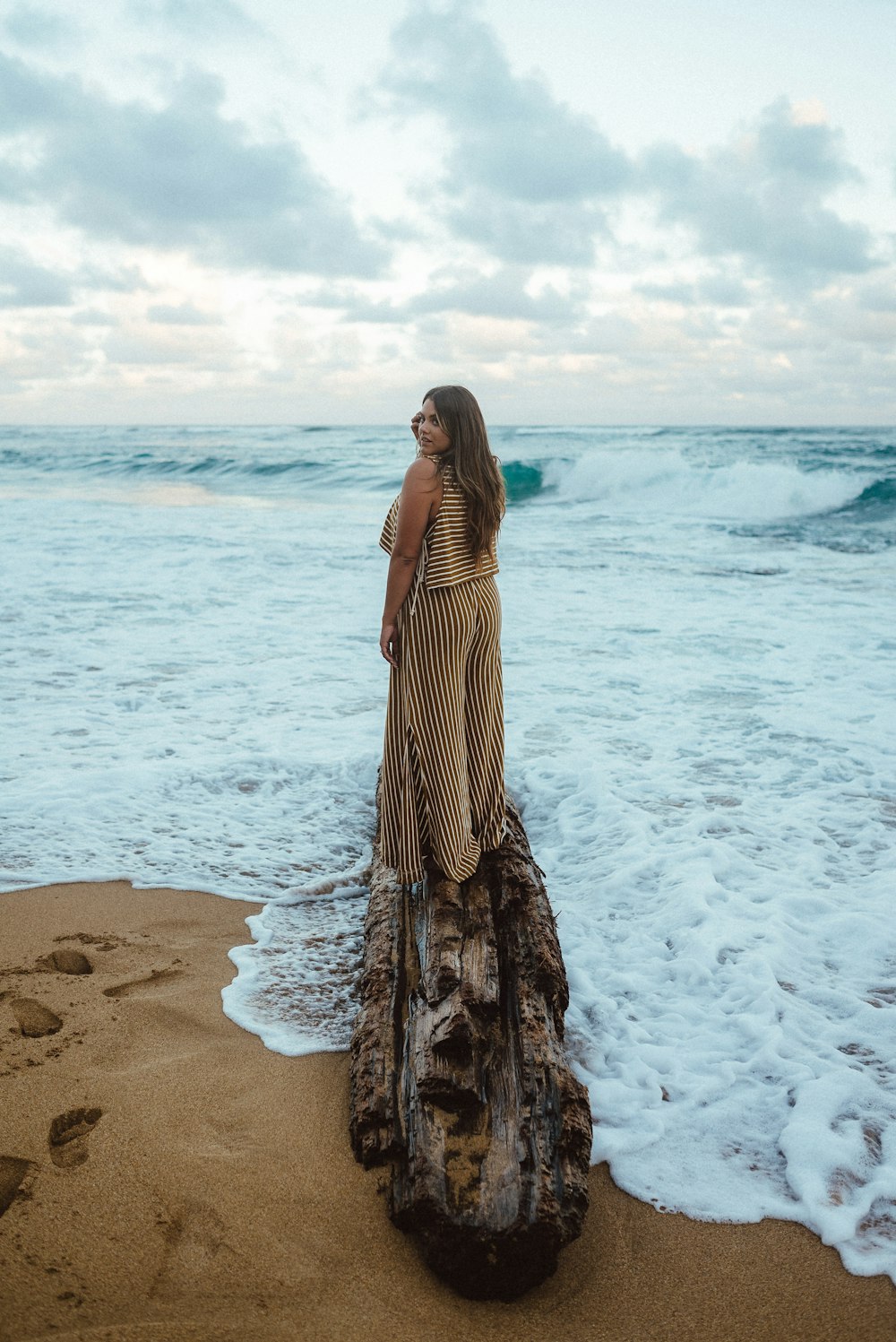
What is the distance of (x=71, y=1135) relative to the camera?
2656mm

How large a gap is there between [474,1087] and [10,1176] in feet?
4.00

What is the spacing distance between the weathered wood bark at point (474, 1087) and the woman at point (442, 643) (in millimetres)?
262

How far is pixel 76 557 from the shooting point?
14422 mm

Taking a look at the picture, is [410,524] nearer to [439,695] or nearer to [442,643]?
[442,643]

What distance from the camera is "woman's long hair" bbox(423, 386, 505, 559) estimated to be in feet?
10.8

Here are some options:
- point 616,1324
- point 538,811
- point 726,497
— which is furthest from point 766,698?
point 726,497

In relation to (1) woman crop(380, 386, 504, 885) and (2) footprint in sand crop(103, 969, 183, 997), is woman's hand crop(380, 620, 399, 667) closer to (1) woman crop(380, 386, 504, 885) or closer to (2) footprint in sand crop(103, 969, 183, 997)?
(1) woman crop(380, 386, 504, 885)

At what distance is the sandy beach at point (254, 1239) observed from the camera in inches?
86.4

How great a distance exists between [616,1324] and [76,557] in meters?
13.9

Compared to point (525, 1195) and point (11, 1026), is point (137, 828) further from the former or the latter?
point (525, 1195)

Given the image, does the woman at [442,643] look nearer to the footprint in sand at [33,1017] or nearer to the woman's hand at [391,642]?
the woman's hand at [391,642]

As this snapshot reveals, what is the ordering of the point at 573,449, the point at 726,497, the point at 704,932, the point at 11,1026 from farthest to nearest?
the point at 573,449, the point at 726,497, the point at 704,932, the point at 11,1026

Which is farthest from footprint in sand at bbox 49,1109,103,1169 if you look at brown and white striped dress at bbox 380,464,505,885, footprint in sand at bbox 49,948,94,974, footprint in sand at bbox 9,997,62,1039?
brown and white striped dress at bbox 380,464,505,885

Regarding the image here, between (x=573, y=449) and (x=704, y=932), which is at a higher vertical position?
(x=573, y=449)
